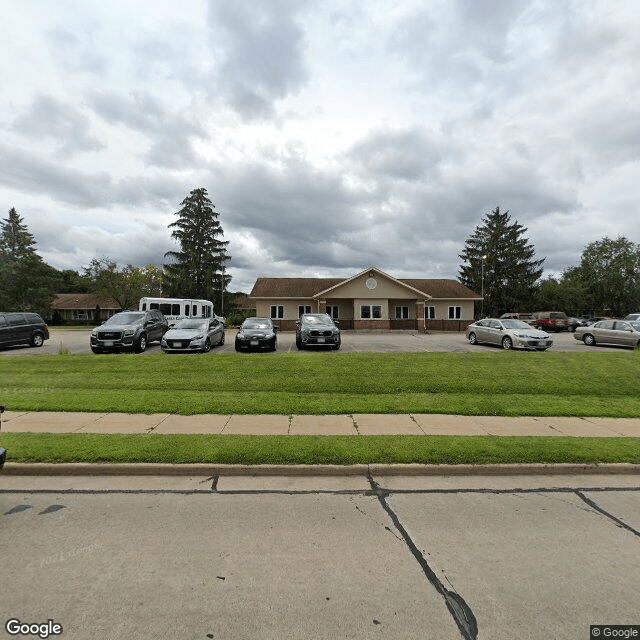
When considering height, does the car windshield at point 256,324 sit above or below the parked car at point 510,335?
above

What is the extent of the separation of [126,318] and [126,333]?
170 cm

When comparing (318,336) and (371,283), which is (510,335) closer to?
(318,336)

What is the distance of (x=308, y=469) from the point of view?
4.91 meters

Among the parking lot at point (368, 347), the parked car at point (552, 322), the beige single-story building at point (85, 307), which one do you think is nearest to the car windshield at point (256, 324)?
the parking lot at point (368, 347)

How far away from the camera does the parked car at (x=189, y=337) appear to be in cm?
1449

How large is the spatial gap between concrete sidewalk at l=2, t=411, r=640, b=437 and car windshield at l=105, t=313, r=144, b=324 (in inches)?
347

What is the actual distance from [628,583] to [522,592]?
883mm

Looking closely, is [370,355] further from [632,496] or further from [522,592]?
[522,592]

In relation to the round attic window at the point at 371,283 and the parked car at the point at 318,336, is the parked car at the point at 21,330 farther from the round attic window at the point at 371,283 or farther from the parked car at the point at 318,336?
the round attic window at the point at 371,283

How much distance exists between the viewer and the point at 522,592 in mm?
2736

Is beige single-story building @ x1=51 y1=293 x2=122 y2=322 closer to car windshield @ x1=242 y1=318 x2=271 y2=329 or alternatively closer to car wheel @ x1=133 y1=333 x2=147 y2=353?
car wheel @ x1=133 y1=333 x2=147 y2=353

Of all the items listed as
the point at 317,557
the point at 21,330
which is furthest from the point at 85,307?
the point at 317,557

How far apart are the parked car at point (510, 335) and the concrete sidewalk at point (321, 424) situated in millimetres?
9641

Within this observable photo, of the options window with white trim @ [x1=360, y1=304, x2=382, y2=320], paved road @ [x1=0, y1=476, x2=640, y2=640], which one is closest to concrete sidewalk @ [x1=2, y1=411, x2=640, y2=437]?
paved road @ [x1=0, y1=476, x2=640, y2=640]
